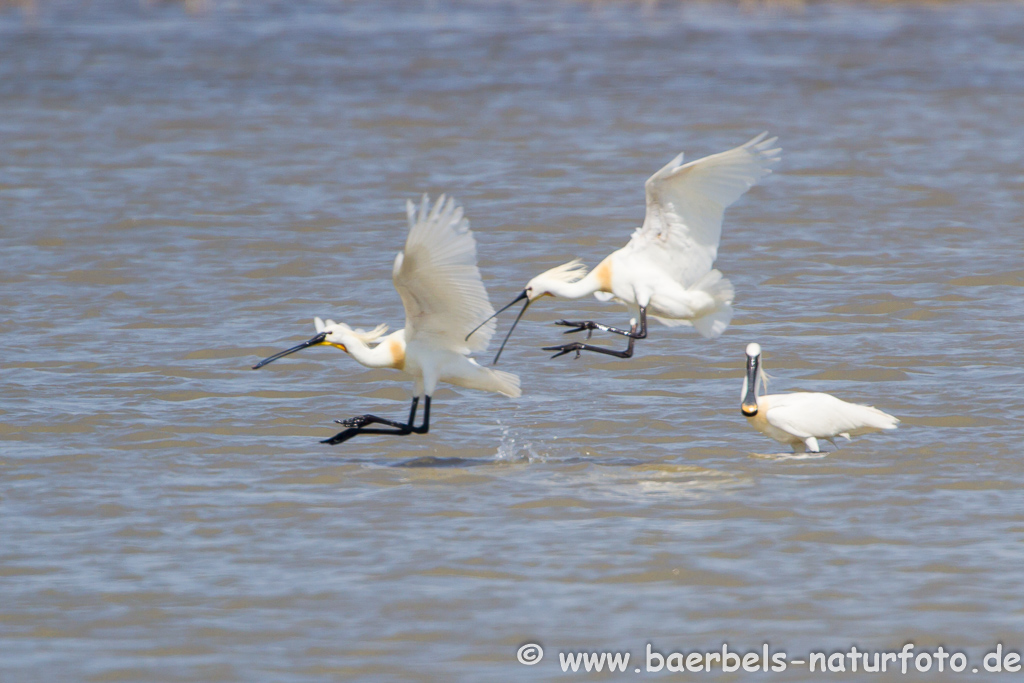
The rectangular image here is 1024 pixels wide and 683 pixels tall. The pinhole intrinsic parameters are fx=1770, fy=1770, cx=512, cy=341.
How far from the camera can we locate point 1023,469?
8586 millimetres

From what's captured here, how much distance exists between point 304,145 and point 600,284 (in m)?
10.6

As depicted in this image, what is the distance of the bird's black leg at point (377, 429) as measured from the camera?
9.03 meters

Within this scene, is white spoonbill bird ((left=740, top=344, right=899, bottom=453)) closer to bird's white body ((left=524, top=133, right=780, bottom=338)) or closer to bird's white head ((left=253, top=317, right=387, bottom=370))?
bird's white body ((left=524, top=133, right=780, bottom=338))

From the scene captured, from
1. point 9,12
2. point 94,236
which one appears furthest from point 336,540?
point 9,12

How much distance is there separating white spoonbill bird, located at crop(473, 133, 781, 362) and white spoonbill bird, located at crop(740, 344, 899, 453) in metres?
0.44

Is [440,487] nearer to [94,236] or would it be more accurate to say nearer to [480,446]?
[480,446]

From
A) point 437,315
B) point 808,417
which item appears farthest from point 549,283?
point 808,417

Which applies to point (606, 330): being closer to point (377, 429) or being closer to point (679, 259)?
point (679, 259)

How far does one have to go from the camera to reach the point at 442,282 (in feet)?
27.7

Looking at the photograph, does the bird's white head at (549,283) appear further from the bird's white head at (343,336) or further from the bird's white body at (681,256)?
the bird's white head at (343,336)

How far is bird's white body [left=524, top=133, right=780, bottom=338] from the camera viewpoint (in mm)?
8656

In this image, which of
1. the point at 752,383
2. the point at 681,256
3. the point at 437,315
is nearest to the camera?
the point at 437,315

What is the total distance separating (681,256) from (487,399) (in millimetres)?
1938

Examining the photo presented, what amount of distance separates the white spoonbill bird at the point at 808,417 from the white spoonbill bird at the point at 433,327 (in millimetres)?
1222
